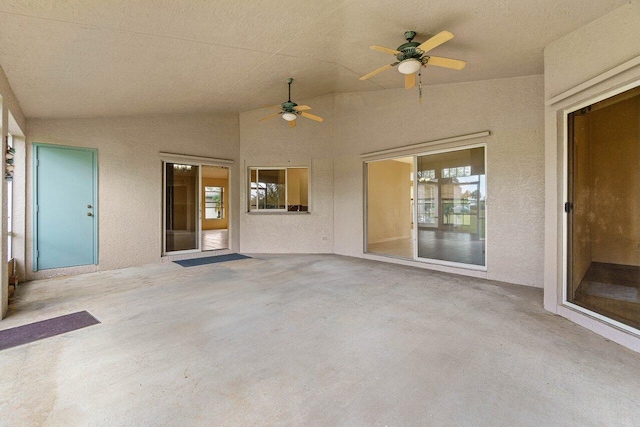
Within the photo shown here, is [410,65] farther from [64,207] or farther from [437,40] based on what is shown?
[64,207]

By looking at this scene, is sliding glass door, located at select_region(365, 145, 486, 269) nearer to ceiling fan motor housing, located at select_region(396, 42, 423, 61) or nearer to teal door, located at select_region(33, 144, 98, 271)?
ceiling fan motor housing, located at select_region(396, 42, 423, 61)

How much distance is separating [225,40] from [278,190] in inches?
165

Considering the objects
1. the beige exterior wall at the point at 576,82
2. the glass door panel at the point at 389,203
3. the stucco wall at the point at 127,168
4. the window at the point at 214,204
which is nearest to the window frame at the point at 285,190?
the stucco wall at the point at 127,168

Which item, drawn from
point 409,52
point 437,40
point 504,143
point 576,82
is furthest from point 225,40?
point 504,143

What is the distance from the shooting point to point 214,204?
511 inches

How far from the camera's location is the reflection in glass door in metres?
6.05

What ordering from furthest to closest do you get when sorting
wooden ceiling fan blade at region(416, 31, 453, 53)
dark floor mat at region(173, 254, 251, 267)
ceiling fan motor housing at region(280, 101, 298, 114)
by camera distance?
dark floor mat at region(173, 254, 251, 267)
ceiling fan motor housing at region(280, 101, 298, 114)
wooden ceiling fan blade at region(416, 31, 453, 53)

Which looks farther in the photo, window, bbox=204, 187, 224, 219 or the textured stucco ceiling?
window, bbox=204, 187, 224, 219

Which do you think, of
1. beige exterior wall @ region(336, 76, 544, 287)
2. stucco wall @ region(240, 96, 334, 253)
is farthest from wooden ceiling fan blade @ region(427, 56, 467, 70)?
stucco wall @ region(240, 96, 334, 253)

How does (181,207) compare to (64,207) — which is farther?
(181,207)

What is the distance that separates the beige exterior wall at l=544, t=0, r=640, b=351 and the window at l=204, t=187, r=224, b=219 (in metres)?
11.9

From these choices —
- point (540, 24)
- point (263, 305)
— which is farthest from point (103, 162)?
point (540, 24)

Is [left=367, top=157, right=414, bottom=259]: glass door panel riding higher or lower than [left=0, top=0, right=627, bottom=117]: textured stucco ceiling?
lower

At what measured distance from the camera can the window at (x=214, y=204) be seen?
12670 millimetres
